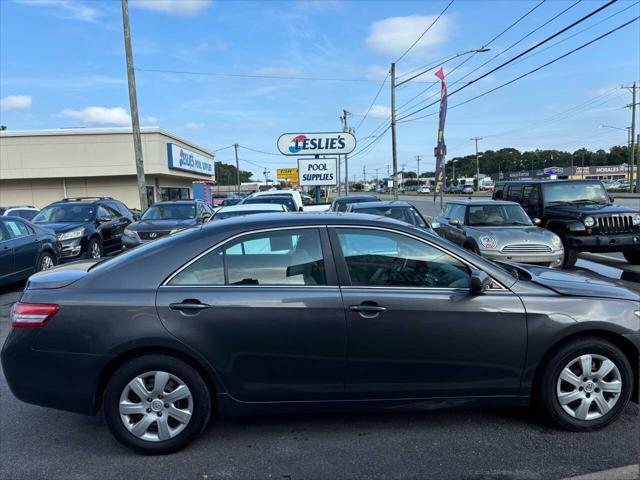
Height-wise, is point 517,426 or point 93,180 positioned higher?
point 93,180

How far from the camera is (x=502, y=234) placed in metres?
9.30

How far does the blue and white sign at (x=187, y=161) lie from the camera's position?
30250 millimetres

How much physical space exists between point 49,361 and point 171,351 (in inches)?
31.0

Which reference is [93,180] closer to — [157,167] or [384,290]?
[157,167]

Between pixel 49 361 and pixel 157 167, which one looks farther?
pixel 157 167

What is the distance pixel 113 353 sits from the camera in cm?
315

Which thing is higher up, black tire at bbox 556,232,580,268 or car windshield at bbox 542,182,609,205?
car windshield at bbox 542,182,609,205

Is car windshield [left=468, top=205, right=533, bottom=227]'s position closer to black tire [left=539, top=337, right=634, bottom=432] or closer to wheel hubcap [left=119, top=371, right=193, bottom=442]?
black tire [left=539, top=337, right=634, bottom=432]

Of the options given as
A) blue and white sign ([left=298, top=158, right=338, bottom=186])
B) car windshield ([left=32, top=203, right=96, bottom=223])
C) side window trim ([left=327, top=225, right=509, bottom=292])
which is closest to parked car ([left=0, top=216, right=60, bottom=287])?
car windshield ([left=32, top=203, right=96, bottom=223])

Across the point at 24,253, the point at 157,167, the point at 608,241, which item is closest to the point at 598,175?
the point at 157,167

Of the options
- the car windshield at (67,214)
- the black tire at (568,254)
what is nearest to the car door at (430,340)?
the black tire at (568,254)

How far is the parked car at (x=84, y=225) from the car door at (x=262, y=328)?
9349 mm

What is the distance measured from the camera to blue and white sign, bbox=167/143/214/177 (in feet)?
99.2

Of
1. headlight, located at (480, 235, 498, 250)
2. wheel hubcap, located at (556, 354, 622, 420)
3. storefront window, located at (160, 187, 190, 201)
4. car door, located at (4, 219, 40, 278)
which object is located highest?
storefront window, located at (160, 187, 190, 201)
